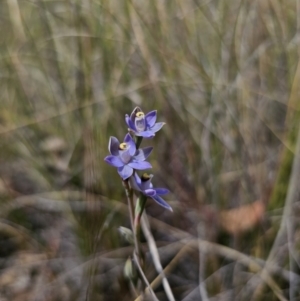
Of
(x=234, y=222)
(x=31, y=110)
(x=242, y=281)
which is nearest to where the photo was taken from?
(x=242, y=281)

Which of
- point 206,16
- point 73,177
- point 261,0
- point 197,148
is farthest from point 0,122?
point 261,0

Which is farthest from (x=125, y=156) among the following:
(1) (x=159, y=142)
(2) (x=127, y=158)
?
(1) (x=159, y=142)

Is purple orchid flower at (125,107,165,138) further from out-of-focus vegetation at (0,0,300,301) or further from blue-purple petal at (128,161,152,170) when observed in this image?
out-of-focus vegetation at (0,0,300,301)

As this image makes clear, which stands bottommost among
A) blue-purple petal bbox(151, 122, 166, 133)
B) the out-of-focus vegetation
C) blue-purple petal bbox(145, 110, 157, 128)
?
the out-of-focus vegetation

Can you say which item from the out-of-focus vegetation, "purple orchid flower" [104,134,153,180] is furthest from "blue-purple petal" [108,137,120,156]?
the out-of-focus vegetation

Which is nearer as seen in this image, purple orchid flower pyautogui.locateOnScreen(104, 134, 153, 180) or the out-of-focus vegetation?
purple orchid flower pyautogui.locateOnScreen(104, 134, 153, 180)

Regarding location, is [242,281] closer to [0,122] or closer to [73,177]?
[73,177]
